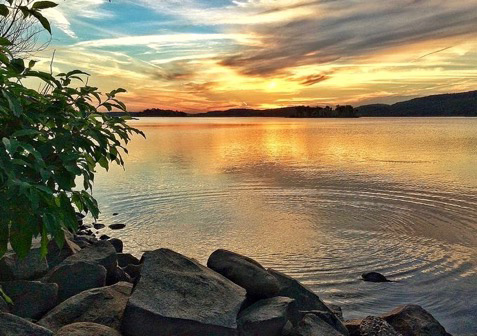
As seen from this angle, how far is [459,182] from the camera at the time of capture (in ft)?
105

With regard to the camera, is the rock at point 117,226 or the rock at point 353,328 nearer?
the rock at point 353,328

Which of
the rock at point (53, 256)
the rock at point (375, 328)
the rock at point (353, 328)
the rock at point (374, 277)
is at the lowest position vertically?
Answer: the rock at point (374, 277)

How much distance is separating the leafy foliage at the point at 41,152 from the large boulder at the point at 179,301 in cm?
300

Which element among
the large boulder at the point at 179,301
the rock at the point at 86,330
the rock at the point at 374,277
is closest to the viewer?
the rock at the point at 86,330

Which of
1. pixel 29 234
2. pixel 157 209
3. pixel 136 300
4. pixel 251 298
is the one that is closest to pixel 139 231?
pixel 157 209

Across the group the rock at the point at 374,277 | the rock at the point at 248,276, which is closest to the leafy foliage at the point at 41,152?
the rock at the point at 248,276

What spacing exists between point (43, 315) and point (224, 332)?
3303 mm

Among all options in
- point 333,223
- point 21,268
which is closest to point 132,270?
point 21,268

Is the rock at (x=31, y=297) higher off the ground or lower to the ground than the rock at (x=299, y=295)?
higher

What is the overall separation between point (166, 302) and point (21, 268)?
356 cm

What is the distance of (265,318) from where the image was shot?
7.97 m

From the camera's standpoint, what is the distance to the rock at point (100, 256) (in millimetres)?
9516

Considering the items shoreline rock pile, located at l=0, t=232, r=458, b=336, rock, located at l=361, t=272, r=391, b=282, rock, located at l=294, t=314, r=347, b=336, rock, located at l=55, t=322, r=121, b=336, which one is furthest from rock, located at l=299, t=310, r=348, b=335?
rock, located at l=361, t=272, r=391, b=282

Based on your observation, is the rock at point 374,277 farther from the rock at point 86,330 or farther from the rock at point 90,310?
the rock at point 86,330
